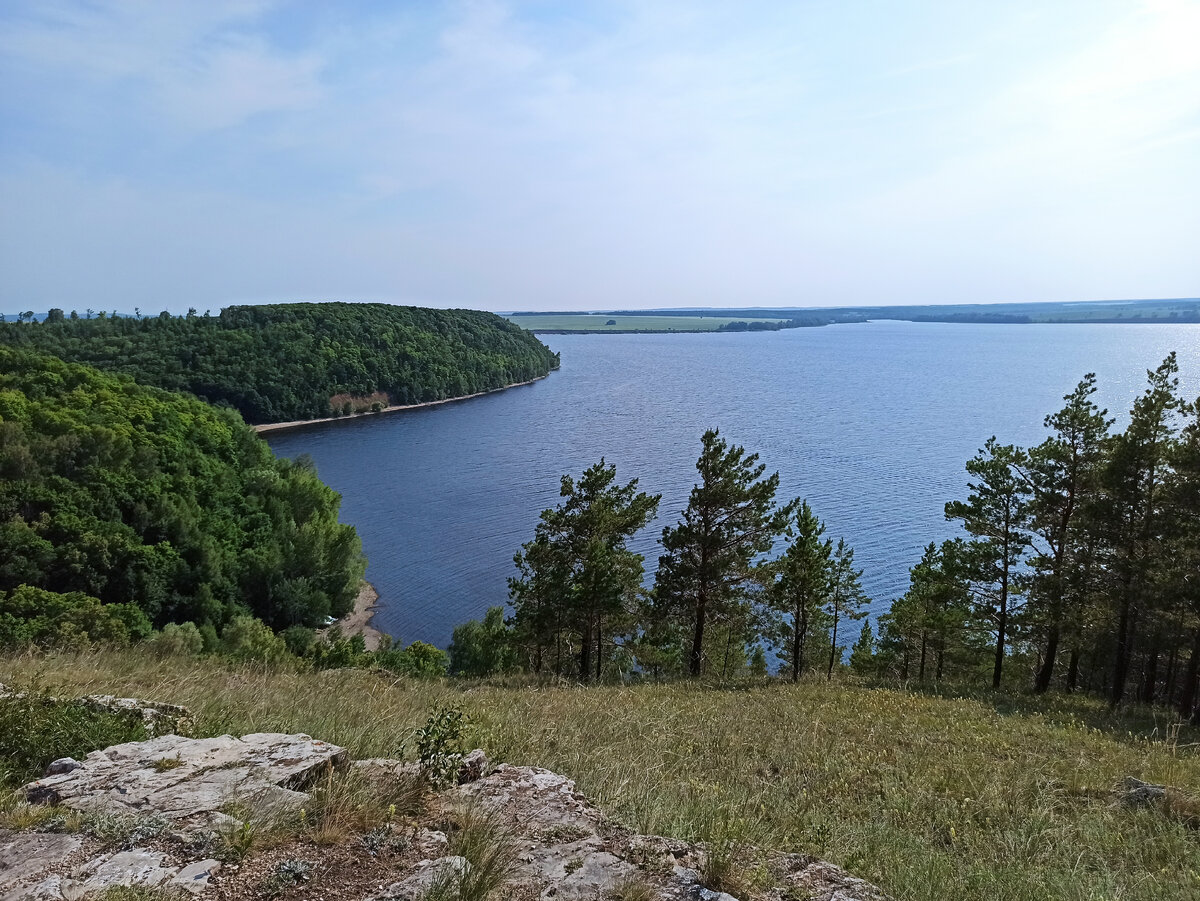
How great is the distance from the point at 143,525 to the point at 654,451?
48.3 meters

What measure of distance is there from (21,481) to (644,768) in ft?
170

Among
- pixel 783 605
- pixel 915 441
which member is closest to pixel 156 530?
pixel 783 605

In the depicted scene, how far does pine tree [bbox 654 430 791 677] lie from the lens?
23.2 meters

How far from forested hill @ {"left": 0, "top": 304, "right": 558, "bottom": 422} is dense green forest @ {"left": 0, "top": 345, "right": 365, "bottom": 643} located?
182ft

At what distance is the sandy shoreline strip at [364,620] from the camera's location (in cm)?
4309

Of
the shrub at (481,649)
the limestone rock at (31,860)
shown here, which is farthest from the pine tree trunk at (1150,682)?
the limestone rock at (31,860)

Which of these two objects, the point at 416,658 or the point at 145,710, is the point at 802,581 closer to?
the point at 416,658

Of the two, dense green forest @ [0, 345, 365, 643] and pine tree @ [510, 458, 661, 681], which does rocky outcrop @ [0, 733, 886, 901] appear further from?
dense green forest @ [0, 345, 365, 643]

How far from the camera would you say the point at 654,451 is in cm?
7806

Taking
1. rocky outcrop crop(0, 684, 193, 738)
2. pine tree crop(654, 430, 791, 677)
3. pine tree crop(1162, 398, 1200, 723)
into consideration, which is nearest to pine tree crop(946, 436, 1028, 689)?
pine tree crop(1162, 398, 1200, 723)

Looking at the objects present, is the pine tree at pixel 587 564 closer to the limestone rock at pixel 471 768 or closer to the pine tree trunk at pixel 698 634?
the pine tree trunk at pixel 698 634

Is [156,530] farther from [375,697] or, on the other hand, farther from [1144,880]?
[1144,880]

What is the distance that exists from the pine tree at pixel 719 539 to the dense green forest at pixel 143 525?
80.4 feet

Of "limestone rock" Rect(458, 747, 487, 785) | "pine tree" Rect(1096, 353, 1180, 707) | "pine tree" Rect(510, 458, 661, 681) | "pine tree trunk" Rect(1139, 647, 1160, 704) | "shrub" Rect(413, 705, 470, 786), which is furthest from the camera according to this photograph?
"pine tree" Rect(510, 458, 661, 681)
